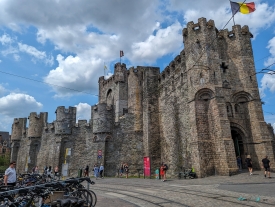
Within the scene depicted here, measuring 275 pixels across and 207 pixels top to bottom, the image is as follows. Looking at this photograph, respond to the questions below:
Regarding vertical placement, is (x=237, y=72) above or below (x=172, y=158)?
above

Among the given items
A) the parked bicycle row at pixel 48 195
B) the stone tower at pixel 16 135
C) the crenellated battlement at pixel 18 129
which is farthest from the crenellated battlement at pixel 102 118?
the parked bicycle row at pixel 48 195

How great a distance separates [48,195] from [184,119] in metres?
14.9

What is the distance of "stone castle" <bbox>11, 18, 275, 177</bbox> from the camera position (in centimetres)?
1608

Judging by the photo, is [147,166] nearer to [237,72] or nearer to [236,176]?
[236,176]

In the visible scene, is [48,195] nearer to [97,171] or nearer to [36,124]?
[97,171]

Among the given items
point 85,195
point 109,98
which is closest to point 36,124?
point 109,98

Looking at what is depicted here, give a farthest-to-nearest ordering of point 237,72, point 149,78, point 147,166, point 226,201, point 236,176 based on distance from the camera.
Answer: point 149,78
point 147,166
point 237,72
point 236,176
point 226,201

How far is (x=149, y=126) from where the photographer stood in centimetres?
2403

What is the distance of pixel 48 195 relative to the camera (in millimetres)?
5656

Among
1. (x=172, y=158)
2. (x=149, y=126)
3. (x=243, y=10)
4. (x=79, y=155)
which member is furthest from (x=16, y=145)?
(x=243, y=10)

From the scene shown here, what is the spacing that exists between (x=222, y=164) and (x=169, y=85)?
971 centimetres

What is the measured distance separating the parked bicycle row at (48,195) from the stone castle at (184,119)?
10.4 metres

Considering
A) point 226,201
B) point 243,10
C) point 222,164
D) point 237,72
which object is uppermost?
point 243,10

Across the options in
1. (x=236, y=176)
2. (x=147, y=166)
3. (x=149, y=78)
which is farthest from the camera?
(x=149, y=78)
